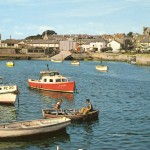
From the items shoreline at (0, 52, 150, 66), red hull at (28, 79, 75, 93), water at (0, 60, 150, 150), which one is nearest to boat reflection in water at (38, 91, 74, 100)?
water at (0, 60, 150, 150)

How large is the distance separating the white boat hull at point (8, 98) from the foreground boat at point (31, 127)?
51.1ft

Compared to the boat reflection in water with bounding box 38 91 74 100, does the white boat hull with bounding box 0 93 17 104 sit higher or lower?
higher

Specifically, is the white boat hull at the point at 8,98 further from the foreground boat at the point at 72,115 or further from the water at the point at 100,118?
the foreground boat at the point at 72,115

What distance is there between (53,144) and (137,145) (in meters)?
7.66

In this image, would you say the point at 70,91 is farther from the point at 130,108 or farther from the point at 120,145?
the point at 120,145

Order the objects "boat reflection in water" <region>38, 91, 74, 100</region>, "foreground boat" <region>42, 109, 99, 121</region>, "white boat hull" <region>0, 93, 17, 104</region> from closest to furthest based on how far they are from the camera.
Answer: "foreground boat" <region>42, 109, 99, 121</region>, "white boat hull" <region>0, 93, 17, 104</region>, "boat reflection in water" <region>38, 91, 74, 100</region>

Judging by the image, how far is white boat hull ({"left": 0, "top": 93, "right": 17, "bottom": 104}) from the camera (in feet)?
169

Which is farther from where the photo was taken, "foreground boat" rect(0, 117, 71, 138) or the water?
the water

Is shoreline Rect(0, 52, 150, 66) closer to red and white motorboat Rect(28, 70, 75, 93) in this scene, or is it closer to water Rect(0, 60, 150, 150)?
water Rect(0, 60, 150, 150)

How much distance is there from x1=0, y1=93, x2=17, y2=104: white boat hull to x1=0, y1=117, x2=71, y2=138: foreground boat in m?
15.6

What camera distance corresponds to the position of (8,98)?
5172 cm

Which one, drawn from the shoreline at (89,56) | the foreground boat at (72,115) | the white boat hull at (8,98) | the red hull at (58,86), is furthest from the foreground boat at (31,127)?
the shoreline at (89,56)

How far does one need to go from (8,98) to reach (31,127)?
18015 mm

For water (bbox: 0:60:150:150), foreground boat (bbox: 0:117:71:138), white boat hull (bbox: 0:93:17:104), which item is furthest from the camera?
white boat hull (bbox: 0:93:17:104)
